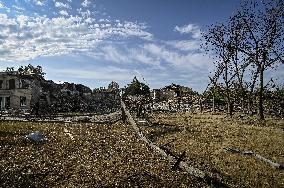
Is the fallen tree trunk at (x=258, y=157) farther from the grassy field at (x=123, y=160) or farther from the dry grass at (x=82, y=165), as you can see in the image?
the dry grass at (x=82, y=165)

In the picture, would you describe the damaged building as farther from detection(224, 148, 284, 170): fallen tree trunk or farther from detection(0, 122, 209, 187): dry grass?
detection(224, 148, 284, 170): fallen tree trunk

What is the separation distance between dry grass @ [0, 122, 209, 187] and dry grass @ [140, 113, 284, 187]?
2.03 metres

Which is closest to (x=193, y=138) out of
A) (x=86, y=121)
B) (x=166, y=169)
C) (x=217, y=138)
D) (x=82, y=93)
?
(x=217, y=138)

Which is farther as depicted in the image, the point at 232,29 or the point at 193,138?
the point at 232,29

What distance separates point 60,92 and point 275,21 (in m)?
46.6

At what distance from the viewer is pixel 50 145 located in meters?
16.0

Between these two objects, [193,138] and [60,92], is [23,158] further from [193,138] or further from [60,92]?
[60,92]

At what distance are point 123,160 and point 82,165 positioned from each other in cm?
197

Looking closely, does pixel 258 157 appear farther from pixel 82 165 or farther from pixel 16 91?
pixel 16 91

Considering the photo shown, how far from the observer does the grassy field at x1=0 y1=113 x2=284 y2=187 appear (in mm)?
11508

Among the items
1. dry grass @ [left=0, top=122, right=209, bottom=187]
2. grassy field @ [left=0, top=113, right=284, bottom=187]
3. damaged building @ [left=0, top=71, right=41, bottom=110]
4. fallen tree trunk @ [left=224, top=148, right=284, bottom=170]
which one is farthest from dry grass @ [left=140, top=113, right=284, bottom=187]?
damaged building @ [left=0, top=71, right=41, bottom=110]

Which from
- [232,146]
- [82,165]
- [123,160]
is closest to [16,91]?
[232,146]

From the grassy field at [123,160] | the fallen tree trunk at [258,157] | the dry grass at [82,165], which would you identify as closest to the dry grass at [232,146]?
the grassy field at [123,160]

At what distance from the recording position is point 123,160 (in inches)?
557
